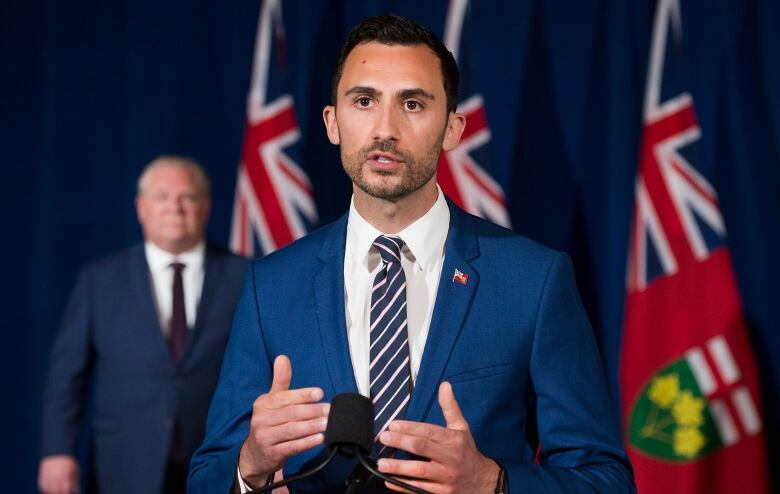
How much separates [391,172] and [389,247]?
125mm

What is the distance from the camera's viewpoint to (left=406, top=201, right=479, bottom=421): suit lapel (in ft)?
4.91

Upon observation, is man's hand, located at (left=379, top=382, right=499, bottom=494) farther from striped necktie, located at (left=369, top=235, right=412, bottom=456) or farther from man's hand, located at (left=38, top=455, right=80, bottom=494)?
man's hand, located at (left=38, top=455, right=80, bottom=494)

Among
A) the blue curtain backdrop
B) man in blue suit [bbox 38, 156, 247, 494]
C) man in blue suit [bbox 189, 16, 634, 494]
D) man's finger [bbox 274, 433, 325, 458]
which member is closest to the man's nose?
man in blue suit [bbox 189, 16, 634, 494]

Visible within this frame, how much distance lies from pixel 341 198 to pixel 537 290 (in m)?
2.79

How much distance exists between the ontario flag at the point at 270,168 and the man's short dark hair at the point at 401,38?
7.36ft

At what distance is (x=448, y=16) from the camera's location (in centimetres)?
404

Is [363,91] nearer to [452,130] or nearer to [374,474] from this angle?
[452,130]

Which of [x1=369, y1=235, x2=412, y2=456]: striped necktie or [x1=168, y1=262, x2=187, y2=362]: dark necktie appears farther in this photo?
[x1=168, y1=262, x2=187, y2=362]: dark necktie

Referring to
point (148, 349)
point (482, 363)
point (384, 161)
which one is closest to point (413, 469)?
point (482, 363)

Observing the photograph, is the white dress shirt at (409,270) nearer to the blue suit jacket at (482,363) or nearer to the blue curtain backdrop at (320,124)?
the blue suit jacket at (482,363)

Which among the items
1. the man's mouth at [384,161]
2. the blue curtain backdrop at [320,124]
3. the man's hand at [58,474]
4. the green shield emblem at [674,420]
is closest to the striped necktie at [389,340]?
the man's mouth at [384,161]

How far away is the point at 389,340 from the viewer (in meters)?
1.55

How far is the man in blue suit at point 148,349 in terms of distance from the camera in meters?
3.45

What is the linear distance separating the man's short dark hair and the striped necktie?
11.2 inches
